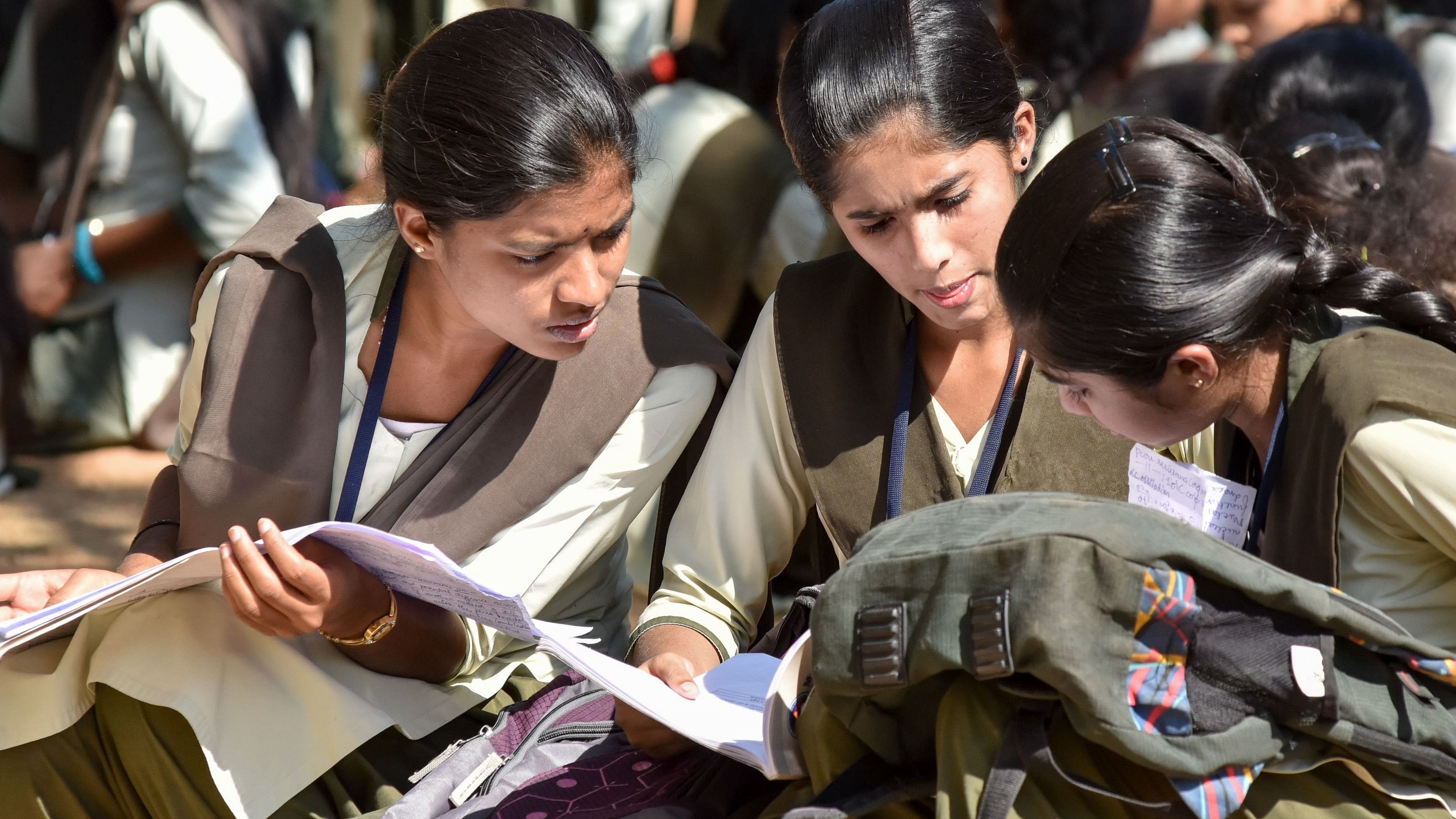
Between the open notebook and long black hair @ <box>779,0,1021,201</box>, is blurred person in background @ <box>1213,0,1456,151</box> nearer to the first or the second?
long black hair @ <box>779,0,1021,201</box>

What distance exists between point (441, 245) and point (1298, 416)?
3.56ft

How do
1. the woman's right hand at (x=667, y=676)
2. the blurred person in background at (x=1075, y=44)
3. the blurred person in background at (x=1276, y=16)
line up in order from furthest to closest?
1. the blurred person in background at (x=1276, y=16)
2. the blurred person in background at (x=1075, y=44)
3. the woman's right hand at (x=667, y=676)

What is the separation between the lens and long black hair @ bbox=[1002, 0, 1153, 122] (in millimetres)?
3457

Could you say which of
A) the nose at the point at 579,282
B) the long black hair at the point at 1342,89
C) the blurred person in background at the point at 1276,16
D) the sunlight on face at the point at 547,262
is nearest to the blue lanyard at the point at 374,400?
the sunlight on face at the point at 547,262

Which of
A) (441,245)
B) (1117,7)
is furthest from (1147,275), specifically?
(1117,7)

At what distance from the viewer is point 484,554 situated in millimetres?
1895

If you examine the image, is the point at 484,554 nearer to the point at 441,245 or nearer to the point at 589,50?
the point at 441,245

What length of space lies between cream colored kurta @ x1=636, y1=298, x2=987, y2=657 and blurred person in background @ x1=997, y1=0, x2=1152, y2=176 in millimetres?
1677

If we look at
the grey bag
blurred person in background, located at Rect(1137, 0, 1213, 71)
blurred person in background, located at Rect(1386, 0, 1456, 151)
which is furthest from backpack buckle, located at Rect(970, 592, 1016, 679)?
blurred person in background, located at Rect(1137, 0, 1213, 71)

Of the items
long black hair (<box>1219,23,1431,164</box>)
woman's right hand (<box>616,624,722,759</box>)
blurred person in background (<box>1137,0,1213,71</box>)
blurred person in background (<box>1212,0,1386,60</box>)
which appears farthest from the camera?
blurred person in background (<box>1137,0,1213,71</box>)

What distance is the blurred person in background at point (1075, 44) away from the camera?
3.41 metres

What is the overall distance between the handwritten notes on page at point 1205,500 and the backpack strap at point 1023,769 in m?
0.44

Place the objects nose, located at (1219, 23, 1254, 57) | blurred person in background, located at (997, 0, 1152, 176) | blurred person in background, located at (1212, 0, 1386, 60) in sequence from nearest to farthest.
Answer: blurred person in background, located at (997, 0, 1152, 176) → blurred person in background, located at (1212, 0, 1386, 60) → nose, located at (1219, 23, 1254, 57)

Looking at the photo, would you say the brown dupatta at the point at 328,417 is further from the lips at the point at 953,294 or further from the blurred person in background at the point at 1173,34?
the blurred person in background at the point at 1173,34
